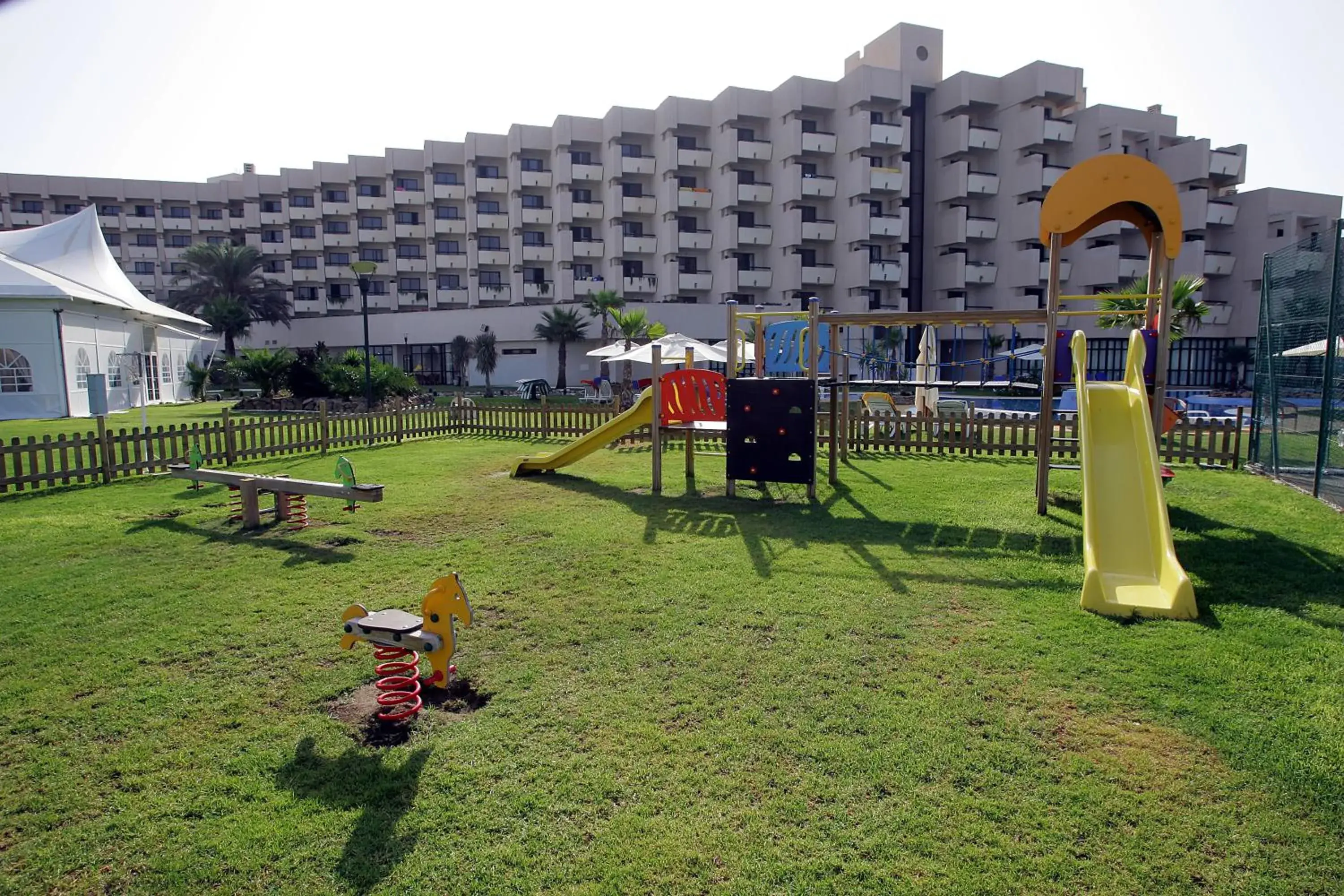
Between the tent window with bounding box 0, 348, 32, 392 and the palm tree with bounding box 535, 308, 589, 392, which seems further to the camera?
the palm tree with bounding box 535, 308, 589, 392

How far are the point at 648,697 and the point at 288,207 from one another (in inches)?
2749

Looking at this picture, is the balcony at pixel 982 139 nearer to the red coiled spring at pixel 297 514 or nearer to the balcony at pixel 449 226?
the balcony at pixel 449 226

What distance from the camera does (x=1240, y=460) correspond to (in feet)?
45.8

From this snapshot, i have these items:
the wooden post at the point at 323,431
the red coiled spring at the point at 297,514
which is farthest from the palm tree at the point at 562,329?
the red coiled spring at the point at 297,514

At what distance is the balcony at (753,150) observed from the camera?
51750 mm

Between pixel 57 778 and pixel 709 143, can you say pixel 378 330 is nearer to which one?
pixel 709 143

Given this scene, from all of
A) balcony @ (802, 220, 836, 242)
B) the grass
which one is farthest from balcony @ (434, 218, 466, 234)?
the grass

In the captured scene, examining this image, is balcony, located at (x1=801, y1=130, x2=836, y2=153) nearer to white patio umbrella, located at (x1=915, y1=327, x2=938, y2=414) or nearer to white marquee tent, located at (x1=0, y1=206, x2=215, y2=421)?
white patio umbrella, located at (x1=915, y1=327, x2=938, y2=414)

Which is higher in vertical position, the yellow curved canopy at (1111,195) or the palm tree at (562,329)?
the palm tree at (562,329)

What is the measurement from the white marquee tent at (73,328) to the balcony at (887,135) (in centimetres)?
4132

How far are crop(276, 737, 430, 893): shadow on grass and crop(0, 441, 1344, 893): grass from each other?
0.02 metres

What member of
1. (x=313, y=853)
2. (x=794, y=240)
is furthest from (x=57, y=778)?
(x=794, y=240)

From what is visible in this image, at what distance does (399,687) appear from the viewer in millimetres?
4688

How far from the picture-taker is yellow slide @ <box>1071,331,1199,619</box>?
6121 millimetres
